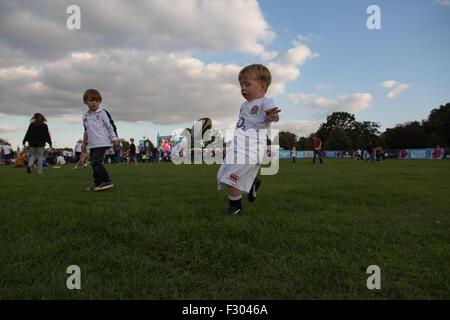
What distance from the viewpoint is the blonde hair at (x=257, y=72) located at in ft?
12.0

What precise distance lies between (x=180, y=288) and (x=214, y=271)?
0.33 metres

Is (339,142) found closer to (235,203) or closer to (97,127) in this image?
(97,127)

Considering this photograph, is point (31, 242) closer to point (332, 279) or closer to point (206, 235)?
point (206, 235)

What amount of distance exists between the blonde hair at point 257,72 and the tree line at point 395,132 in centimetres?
7733

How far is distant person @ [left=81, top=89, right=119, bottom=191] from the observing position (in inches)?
220

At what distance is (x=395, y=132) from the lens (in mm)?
75562

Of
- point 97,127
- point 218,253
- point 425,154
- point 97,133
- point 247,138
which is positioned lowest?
point 218,253

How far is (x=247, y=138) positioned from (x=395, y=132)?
8691 cm

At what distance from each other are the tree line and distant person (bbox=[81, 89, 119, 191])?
77905 millimetres

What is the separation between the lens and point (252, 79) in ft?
Answer: 12.0

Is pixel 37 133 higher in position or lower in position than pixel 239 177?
higher

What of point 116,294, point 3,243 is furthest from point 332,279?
point 3,243

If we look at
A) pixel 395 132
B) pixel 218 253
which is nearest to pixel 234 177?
pixel 218 253

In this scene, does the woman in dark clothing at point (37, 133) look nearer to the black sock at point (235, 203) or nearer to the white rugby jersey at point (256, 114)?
the white rugby jersey at point (256, 114)
